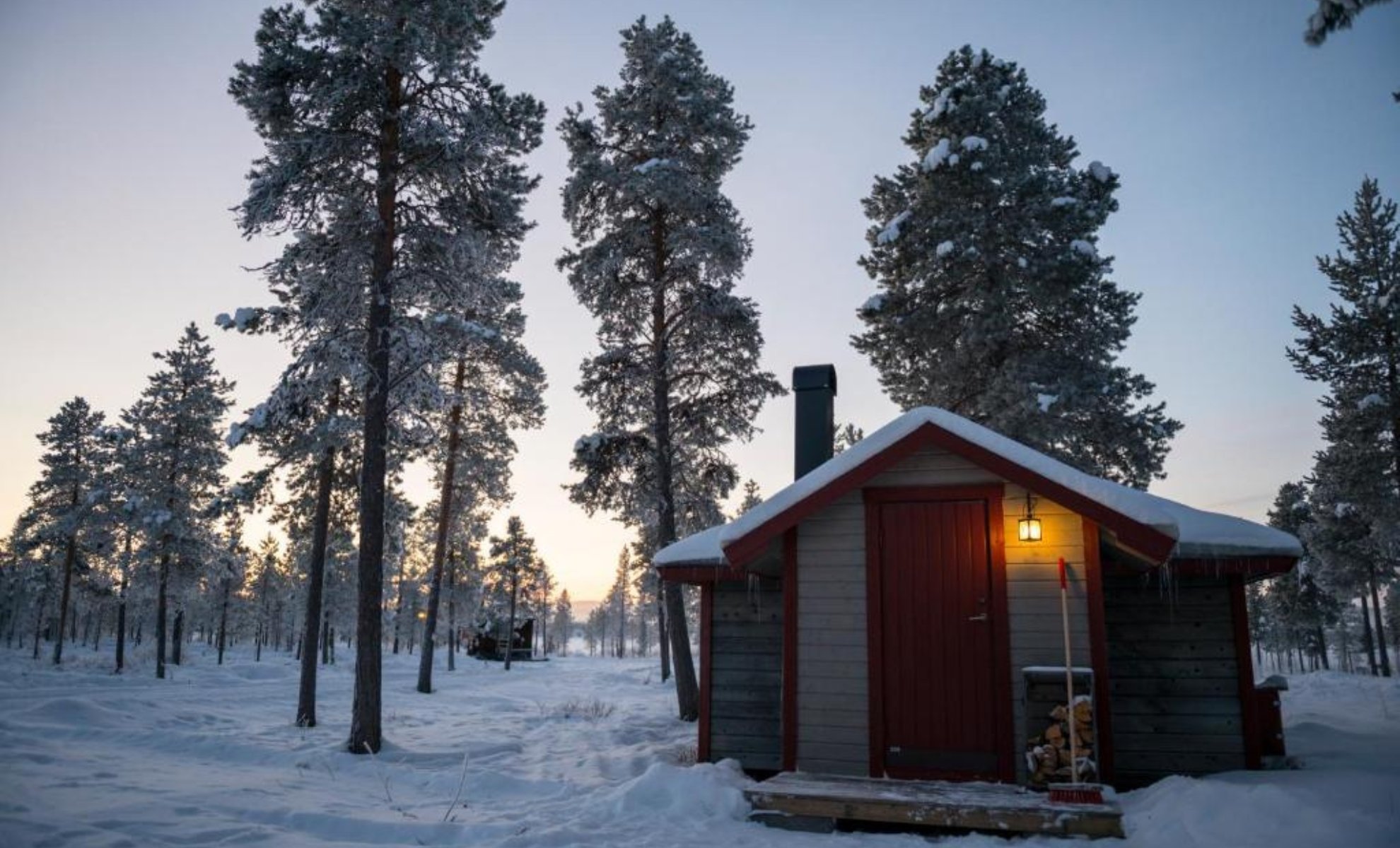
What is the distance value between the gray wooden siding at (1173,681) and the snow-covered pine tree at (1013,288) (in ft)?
17.3

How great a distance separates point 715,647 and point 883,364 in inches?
349

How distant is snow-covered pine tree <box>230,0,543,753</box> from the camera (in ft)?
33.8

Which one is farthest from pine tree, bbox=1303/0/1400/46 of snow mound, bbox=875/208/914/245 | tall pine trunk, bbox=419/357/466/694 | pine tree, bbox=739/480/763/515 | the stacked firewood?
pine tree, bbox=739/480/763/515

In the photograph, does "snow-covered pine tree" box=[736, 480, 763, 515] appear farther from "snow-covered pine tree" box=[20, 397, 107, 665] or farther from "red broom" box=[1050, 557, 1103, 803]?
"red broom" box=[1050, 557, 1103, 803]

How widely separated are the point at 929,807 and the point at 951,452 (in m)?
3.53

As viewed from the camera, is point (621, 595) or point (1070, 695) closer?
point (1070, 695)

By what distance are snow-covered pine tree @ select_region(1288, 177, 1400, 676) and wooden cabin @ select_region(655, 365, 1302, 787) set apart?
16.3 meters

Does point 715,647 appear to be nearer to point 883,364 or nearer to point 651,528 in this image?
point 651,528

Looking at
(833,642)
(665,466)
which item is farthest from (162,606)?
(833,642)

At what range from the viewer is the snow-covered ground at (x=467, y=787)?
5.51 metres

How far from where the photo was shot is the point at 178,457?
26.4m

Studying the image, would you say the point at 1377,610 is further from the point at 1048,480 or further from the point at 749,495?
the point at 1048,480

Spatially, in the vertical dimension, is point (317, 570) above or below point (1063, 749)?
above

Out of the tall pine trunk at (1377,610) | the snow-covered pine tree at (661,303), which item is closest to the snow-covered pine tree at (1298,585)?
the tall pine trunk at (1377,610)
